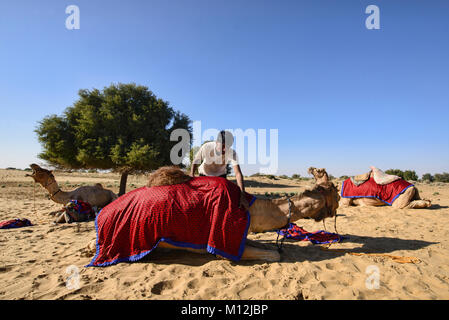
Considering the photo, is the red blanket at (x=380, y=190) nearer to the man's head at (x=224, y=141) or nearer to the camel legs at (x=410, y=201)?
the camel legs at (x=410, y=201)

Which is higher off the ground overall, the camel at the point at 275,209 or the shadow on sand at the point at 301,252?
the camel at the point at 275,209

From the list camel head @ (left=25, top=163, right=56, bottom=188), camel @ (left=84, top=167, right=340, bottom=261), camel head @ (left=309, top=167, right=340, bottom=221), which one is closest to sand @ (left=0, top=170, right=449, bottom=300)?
camel @ (left=84, top=167, right=340, bottom=261)

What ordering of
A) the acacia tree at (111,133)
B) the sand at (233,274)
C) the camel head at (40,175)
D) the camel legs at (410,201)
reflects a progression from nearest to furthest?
the sand at (233,274)
the camel head at (40,175)
the camel legs at (410,201)
the acacia tree at (111,133)

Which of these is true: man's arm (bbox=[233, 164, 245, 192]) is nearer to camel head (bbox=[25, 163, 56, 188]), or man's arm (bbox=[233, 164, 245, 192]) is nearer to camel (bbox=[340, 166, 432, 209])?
camel head (bbox=[25, 163, 56, 188])

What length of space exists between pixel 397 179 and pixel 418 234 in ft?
12.0

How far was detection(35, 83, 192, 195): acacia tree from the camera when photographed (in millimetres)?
13203

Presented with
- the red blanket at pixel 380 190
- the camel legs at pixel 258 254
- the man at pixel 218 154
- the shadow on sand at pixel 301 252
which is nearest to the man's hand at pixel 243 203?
the camel legs at pixel 258 254

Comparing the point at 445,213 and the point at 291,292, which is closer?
the point at 291,292

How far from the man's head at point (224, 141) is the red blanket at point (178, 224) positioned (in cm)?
153

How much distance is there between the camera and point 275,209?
3.51 m

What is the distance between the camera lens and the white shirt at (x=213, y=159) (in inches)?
192

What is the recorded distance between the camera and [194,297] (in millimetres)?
2465

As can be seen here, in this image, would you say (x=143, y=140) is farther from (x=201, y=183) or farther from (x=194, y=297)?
(x=194, y=297)
